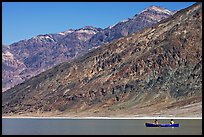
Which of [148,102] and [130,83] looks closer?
[148,102]

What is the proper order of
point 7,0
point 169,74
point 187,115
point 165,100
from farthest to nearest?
point 169,74 → point 165,100 → point 187,115 → point 7,0

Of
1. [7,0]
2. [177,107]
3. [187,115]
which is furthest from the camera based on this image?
[177,107]

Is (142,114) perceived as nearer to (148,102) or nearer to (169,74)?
(148,102)

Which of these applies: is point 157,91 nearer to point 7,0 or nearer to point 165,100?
point 165,100

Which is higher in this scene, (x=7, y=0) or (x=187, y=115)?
(x=7, y=0)

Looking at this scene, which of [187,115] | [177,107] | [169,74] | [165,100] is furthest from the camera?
[169,74]

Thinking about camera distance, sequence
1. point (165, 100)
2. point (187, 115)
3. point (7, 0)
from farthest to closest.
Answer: point (165, 100)
point (187, 115)
point (7, 0)

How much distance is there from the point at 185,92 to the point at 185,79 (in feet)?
24.4

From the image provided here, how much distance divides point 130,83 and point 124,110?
19.1 m

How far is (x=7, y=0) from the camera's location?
20938 millimetres

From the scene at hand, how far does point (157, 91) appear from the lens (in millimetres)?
186625

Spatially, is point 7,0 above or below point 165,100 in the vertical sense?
above

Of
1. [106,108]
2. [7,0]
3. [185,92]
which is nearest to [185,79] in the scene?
[185,92]

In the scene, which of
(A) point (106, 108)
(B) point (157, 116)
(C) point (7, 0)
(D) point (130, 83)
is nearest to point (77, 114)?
(A) point (106, 108)
